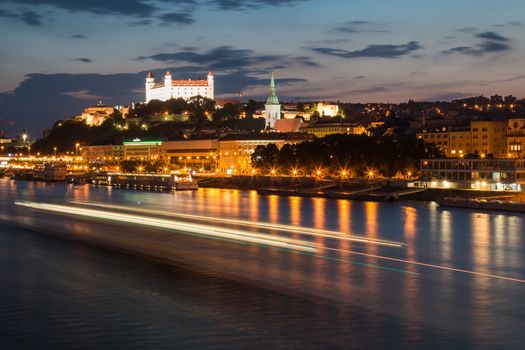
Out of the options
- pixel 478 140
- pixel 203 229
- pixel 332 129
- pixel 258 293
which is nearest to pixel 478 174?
pixel 203 229

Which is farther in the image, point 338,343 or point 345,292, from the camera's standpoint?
point 345,292

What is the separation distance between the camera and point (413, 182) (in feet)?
121

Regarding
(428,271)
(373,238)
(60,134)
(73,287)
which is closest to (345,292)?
(428,271)

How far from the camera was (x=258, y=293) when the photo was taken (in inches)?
444

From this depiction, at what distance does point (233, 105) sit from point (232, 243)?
76.1 m

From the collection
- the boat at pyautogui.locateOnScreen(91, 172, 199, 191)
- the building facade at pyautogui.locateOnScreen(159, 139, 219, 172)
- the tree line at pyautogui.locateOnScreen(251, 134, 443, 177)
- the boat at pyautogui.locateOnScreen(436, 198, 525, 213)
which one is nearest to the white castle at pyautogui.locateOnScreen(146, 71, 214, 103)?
the building facade at pyautogui.locateOnScreen(159, 139, 219, 172)

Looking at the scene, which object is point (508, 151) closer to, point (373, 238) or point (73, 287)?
point (373, 238)

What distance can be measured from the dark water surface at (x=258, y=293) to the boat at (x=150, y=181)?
26.1m

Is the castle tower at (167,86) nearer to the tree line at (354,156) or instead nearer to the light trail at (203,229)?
the tree line at (354,156)

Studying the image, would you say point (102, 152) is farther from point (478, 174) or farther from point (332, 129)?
point (478, 174)

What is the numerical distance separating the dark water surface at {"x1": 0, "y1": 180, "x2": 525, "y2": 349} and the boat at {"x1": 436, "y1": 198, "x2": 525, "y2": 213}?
7.72 meters

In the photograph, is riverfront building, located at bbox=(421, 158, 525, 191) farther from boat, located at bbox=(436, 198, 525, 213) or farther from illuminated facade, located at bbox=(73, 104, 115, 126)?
illuminated facade, located at bbox=(73, 104, 115, 126)

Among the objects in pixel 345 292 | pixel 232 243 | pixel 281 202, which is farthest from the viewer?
pixel 281 202

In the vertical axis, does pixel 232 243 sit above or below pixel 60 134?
below
